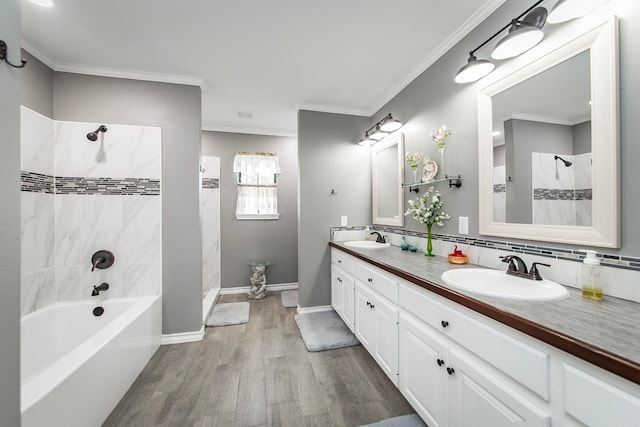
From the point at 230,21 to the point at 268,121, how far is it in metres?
1.79

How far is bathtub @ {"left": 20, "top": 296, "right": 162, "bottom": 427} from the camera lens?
1135 millimetres

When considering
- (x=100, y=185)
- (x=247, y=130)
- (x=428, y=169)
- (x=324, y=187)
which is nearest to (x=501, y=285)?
(x=428, y=169)

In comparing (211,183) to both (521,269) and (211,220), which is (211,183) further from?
(521,269)

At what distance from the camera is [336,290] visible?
273cm

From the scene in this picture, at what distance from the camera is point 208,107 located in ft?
9.89

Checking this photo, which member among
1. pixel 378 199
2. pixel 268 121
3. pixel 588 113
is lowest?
pixel 378 199

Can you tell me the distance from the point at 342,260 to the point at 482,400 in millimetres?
1661

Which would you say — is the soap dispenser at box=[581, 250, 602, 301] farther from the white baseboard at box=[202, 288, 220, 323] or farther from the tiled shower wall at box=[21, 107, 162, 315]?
the white baseboard at box=[202, 288, 220, 323]

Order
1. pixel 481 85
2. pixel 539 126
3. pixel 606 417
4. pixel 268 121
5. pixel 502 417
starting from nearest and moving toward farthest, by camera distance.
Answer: pixel 606 417
pixel 502 417
pixel 539 126
pixel 481 85
pixel 268 121

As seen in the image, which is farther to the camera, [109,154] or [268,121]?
[268,121]

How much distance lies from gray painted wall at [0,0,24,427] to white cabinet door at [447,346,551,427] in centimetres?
156

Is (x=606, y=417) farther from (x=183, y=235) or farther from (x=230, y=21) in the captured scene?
(x=183, y=235)

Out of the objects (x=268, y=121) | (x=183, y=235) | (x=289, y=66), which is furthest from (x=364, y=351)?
(x=268, y=121)

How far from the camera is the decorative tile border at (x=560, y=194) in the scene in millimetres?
1115
